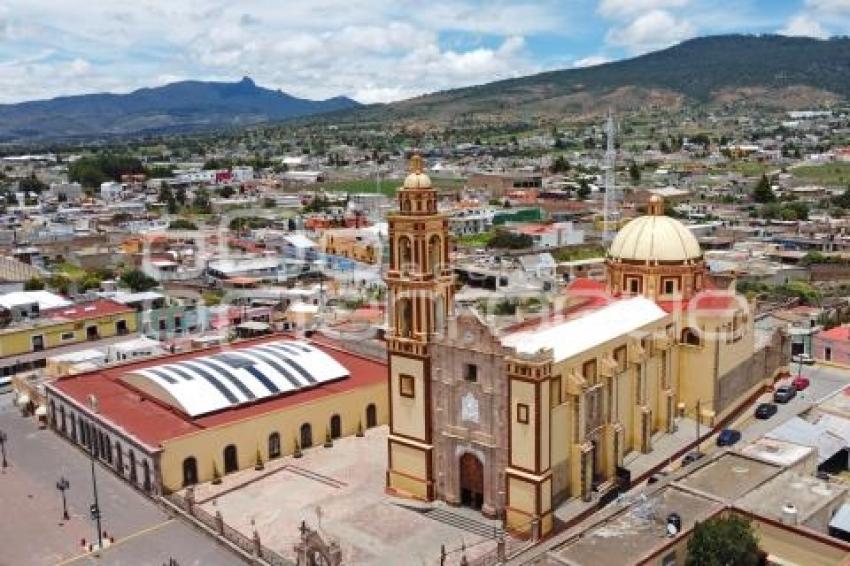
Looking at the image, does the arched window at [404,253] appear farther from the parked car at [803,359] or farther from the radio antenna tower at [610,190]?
the radio antenna tower at [610,190]

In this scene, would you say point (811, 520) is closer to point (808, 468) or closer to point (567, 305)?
point (808, 468)

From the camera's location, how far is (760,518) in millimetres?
27453

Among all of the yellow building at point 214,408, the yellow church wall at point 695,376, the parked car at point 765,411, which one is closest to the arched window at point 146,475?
the yellow building at point 214,408

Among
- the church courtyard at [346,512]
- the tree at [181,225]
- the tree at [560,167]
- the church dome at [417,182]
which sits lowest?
the church courtyard at [346,512]

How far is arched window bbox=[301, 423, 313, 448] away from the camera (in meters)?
41.1

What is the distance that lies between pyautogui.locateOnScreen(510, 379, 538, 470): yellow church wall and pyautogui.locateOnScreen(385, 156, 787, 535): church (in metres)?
0.04

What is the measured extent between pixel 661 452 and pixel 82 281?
203 ft

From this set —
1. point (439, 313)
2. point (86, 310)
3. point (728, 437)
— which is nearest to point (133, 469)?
point (439, 313)

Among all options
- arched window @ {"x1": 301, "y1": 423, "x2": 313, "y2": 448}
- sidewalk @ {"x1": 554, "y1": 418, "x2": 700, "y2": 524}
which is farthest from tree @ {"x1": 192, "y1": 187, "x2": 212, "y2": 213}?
sidewalk @ {"x1": 554, "y1": 418, "x2": 700, "y2": 524}

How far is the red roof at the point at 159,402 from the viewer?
38.8m

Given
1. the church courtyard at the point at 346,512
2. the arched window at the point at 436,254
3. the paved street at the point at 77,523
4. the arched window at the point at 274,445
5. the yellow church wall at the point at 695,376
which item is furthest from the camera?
the arched window at the point at 274,445

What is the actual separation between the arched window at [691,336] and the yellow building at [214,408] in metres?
14.9

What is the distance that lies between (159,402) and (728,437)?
26.5 meters

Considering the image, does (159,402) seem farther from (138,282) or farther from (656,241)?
(138,282)
